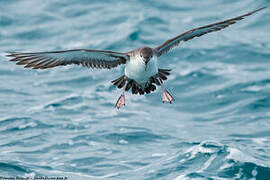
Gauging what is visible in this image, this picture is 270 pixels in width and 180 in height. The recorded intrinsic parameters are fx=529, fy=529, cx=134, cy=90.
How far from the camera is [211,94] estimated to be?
1336 cm

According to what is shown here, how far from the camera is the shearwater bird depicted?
8477 mm

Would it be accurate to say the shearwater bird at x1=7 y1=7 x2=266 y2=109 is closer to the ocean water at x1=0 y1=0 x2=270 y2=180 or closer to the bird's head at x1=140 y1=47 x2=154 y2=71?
the bird's head at x1=140 y1=47 x2=154 y2=71

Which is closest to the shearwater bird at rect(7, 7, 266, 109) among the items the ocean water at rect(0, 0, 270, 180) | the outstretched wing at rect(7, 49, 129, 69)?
the outstretched wing at rect(7, 49, 129, 69)

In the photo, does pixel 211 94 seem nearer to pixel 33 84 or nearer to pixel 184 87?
pixel 184 87

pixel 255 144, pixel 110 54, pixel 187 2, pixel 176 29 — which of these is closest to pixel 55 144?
pixel 110 54

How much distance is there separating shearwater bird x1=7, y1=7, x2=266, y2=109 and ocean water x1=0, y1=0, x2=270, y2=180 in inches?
69.8

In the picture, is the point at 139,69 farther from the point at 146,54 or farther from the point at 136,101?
the point at 136,101

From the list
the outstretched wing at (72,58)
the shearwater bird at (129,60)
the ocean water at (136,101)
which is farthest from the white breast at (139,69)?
the ocean water at (136,101)

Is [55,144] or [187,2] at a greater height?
[187,2]

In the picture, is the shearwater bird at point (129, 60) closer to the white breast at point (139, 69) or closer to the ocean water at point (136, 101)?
the white breast at point (139, 69)

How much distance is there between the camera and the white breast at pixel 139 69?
8.56m

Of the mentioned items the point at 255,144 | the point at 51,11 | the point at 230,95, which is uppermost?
the point at 51,11

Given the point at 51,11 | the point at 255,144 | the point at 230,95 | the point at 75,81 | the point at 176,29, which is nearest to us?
the point at 255,144

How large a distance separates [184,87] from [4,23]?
24.3ft
